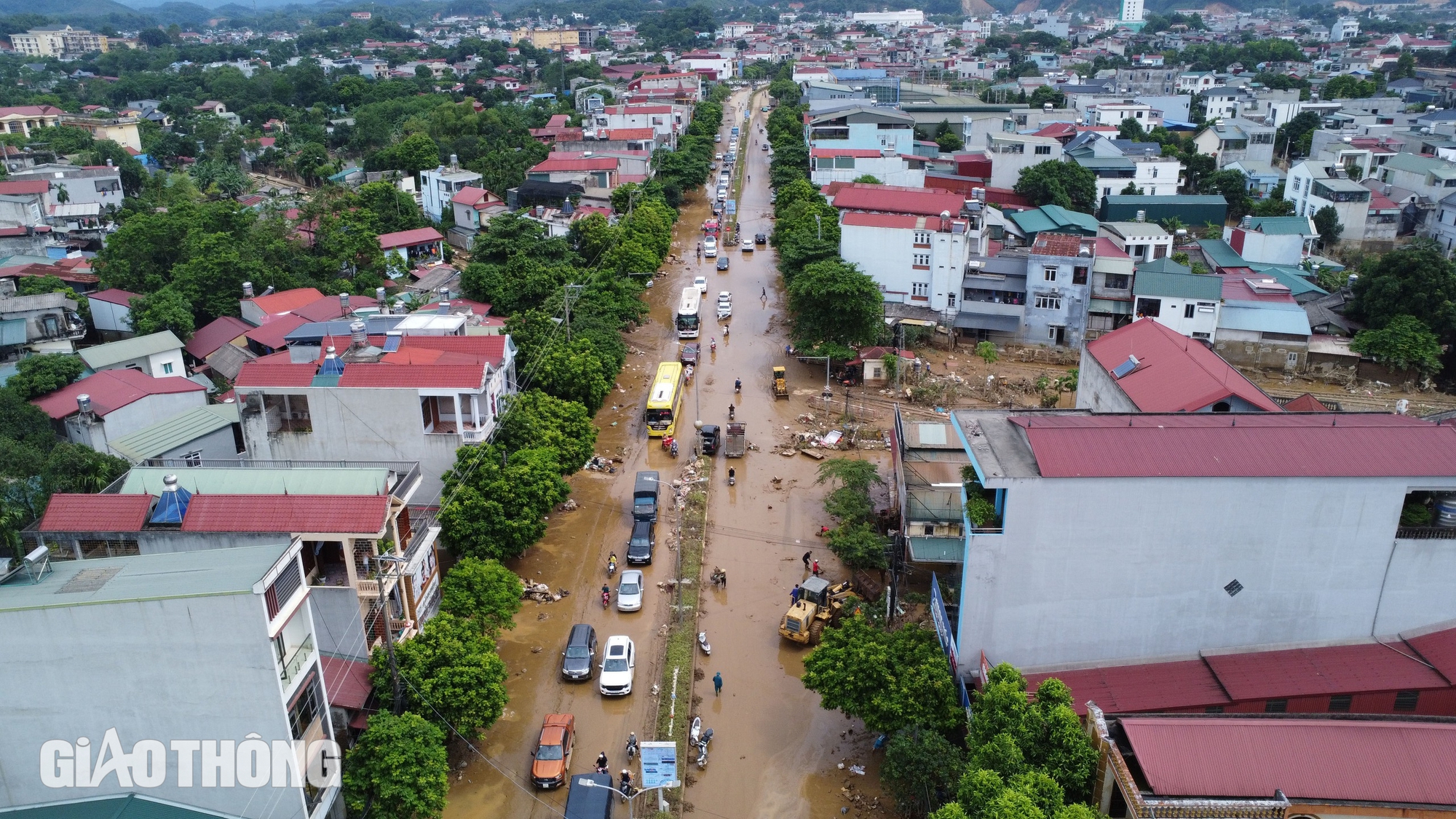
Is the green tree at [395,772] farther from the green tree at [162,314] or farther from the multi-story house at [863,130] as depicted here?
the multi-story house at [863,130]

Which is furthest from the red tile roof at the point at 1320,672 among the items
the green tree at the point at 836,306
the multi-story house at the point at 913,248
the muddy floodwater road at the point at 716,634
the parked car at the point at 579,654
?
the multi-story house at the point at 913,248

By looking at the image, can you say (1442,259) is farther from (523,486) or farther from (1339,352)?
(523,486)

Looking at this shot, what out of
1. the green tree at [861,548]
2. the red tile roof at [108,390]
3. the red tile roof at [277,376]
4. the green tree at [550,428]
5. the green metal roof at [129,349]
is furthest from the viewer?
the green metal roof at [129,349]

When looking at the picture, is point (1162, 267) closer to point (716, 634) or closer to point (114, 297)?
point (716, 634)

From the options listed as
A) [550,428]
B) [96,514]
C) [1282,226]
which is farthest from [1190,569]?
[1282,226]

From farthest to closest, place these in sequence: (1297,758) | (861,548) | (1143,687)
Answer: (861,548)
(1143,687)
(1297,758)

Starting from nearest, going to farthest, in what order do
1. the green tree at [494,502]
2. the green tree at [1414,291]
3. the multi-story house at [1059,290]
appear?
the green tree at [494,502] → the green tree at [1414,291] → the multi-story house at [1059,290]

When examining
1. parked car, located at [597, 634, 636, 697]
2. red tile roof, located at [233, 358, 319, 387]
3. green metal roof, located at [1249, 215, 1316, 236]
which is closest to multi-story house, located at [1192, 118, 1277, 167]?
green metal roof, located at [1249, 215, 1316, 236]

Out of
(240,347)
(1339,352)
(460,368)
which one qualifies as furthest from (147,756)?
(1339,352)
